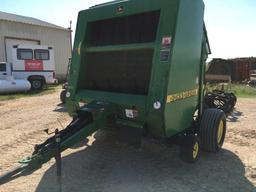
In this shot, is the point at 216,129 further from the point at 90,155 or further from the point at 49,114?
the point at 49,114

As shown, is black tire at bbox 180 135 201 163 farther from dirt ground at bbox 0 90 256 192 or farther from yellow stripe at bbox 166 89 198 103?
yellow stripe at bbox 166 89 198 103

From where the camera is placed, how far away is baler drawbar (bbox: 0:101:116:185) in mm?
3248

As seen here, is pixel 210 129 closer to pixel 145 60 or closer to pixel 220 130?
pixel 220 130

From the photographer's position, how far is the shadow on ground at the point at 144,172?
3828 mm

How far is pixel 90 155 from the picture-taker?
4992mm

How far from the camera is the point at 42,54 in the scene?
1708 cm

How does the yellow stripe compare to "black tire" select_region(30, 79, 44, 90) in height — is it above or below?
above

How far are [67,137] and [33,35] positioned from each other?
20011 mm

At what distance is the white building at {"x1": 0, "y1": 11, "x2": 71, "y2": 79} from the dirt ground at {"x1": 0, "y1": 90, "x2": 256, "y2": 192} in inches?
615

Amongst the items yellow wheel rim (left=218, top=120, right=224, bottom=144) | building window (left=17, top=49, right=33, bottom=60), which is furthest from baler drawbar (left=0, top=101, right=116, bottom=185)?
building window (left=17, top=49, right=33, bottom=60)

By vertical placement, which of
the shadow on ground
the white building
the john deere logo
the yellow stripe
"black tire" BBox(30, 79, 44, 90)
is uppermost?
the white building

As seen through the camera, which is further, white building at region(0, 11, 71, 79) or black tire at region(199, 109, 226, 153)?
white building at region(0, 11, 71, 79)

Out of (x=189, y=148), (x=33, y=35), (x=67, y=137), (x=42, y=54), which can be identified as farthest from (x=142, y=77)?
(x=33, y=35)

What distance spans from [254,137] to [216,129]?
5.69 ft
